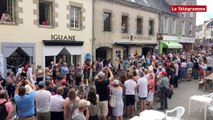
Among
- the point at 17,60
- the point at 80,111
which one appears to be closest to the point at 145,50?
the point at 17,60

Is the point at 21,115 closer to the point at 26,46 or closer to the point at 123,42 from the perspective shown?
the point at 26,46

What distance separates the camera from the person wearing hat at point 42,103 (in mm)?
5953

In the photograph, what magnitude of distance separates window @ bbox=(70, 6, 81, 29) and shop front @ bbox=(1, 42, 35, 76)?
11.7 feet

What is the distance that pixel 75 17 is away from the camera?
15062 mm

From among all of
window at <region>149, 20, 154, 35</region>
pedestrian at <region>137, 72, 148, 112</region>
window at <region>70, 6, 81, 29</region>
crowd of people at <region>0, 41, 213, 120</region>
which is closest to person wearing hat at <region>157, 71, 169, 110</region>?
crowd of people at <region>0, 41, 213, 120</region>

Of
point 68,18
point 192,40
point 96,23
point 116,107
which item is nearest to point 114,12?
point 96,23

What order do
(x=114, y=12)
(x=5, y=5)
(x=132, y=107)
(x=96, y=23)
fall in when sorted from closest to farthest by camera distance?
(x=132, y=107) < (x=5, y=5) < (x=96, y=23) < (x=114, y=12)

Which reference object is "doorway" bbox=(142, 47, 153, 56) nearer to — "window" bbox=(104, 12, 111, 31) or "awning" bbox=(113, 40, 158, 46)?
"awning" bbox=(113, 40, 158, 46)

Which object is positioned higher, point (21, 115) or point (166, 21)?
point (166, 21)

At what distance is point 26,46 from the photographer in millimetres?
11805

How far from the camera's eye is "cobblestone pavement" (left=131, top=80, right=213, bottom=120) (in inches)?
333

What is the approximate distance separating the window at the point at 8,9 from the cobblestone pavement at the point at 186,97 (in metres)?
7.89

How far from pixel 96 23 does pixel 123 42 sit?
3.39 m

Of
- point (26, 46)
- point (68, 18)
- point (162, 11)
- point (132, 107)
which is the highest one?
point (162, 11)
